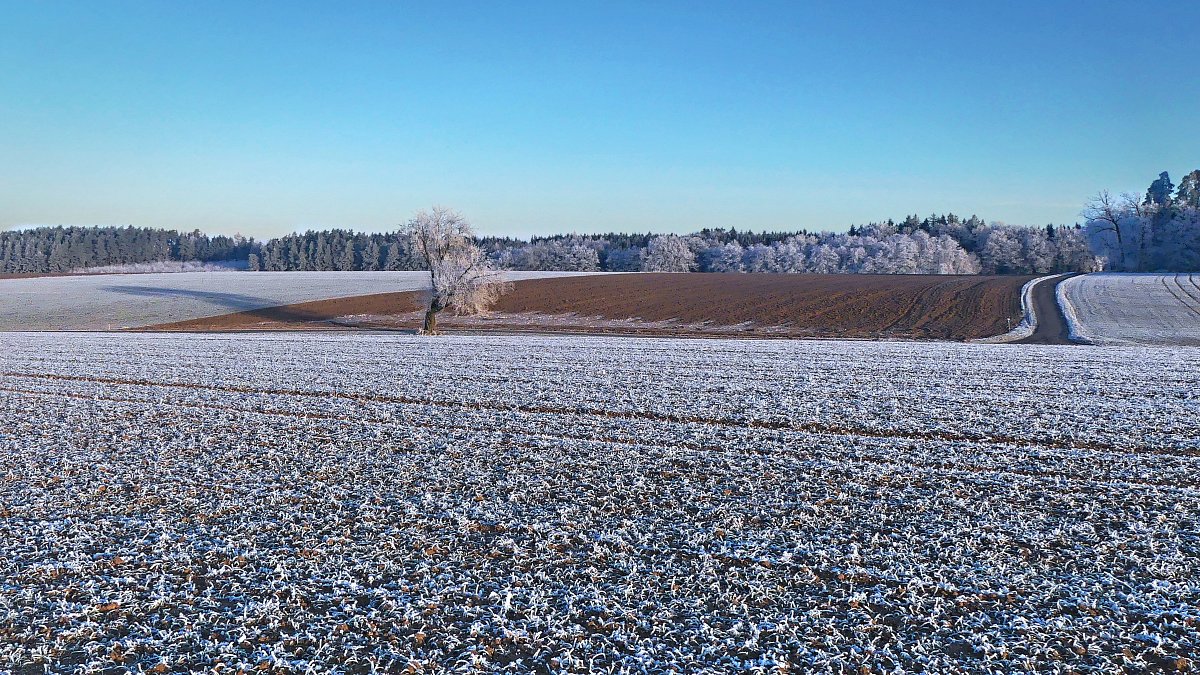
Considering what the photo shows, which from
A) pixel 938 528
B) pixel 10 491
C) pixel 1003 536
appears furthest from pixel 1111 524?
pixel 10 491

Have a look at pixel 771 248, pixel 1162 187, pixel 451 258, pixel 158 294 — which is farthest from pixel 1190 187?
pixel 158 294

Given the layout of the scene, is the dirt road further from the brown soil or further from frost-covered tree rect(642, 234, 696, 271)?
frost-covered tree rect(642, 234, 696, 271)

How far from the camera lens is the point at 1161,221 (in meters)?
105

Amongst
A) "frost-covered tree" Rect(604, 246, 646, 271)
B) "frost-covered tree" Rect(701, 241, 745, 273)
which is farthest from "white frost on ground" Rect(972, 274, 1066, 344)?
"frost-covered tree" Rect(604, 246, 646, 271)

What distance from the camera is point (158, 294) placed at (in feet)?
287

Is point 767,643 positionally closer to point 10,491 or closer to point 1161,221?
point 10,491

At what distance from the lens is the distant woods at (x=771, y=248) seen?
108 metres

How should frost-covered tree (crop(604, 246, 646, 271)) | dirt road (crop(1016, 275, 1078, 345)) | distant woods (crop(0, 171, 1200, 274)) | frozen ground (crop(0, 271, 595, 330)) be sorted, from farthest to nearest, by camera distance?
1. frost-covered tree (crop(604, 246, 646, 271))
2. distant woods (crop(0, 171, 1200, 274))
3. frozen ground (crop(0, 271, 595, 330))
4. dirt road (crop(1016, 275, 1078, 345))

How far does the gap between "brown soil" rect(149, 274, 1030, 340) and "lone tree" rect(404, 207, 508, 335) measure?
13.1 feet

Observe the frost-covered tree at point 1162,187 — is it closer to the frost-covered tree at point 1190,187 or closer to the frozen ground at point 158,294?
the frost-covered tree at point 1190,187

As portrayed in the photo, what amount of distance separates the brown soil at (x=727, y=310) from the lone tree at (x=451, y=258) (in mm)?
3992

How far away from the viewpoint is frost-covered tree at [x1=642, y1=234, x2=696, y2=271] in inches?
5738

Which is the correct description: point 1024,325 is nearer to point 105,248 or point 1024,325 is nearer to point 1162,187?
point 1162,187

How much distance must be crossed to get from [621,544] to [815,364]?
64.3ft
